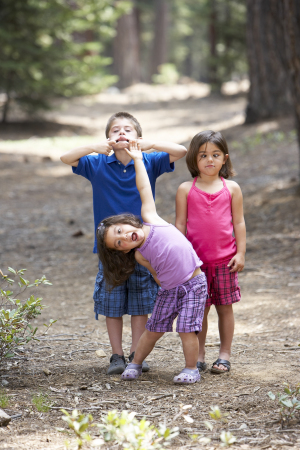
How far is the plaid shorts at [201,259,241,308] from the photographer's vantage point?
324 cm

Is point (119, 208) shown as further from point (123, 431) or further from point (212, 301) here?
point (123, 431)

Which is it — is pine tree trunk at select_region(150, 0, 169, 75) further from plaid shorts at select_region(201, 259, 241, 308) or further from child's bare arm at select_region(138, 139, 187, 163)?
plaid shorts at select_region(201, 259, 241, 308)

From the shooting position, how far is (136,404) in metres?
2.80

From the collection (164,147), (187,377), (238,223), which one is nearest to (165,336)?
(187,377)

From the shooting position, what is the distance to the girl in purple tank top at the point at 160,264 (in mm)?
2998

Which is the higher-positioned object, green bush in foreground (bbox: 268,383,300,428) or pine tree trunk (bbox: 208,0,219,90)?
pine tree trunk (bbox: 208,0,219,90)

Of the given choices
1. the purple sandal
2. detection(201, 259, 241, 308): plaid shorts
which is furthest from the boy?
detection(201, 259, 241, 308): plaid shorts

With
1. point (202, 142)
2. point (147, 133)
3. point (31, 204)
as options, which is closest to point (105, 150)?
point (202, 142)

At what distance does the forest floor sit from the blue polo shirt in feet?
3.51

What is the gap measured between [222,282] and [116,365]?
857 mm

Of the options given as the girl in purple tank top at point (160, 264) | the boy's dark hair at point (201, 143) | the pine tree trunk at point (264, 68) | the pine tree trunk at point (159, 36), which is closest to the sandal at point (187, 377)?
the girl in purple tank top at point (160, 264)

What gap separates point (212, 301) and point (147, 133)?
11109mm

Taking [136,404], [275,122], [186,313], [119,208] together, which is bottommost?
[136,404]

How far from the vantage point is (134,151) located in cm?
315
